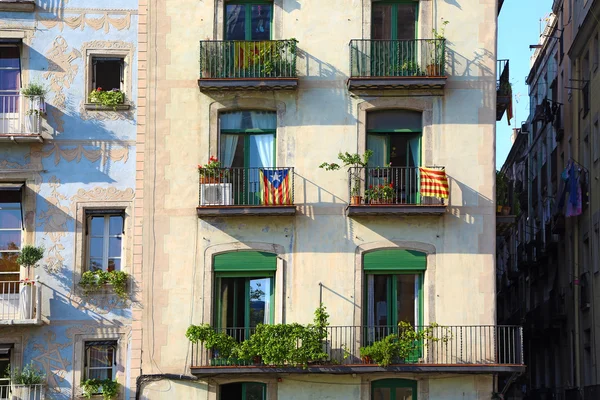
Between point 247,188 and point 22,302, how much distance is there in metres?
6.74

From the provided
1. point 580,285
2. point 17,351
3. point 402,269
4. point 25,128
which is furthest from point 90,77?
point 580,285

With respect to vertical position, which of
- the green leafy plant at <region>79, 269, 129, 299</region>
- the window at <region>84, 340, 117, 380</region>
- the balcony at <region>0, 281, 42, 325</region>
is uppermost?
the green leafy plant at <region>79, 269, 129, 299</region>

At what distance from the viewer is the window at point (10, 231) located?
33.3 metres

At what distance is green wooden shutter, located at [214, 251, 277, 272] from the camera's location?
3312cm

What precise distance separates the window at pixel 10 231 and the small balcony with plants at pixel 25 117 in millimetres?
1380

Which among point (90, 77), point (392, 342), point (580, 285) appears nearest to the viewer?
point (392, 342)

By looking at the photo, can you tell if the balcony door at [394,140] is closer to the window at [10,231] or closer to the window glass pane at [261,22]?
the window glass pane at [261,22]

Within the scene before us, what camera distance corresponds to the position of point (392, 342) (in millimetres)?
31812

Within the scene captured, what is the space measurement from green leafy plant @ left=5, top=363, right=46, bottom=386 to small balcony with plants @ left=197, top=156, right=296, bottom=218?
Answer: 19.8 feet

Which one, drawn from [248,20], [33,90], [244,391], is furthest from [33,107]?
[244,391]

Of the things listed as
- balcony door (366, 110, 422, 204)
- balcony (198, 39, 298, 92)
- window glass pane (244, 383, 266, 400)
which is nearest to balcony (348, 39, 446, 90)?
balcony door (366, 110, 422, 204)

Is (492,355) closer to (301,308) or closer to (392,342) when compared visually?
(392,342)

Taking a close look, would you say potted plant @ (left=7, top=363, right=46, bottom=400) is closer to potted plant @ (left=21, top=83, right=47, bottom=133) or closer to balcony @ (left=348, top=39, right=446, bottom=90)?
potted plant @ (left=21, top=83, right=47, bottom=133)

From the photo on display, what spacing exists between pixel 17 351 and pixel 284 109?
977 cm
